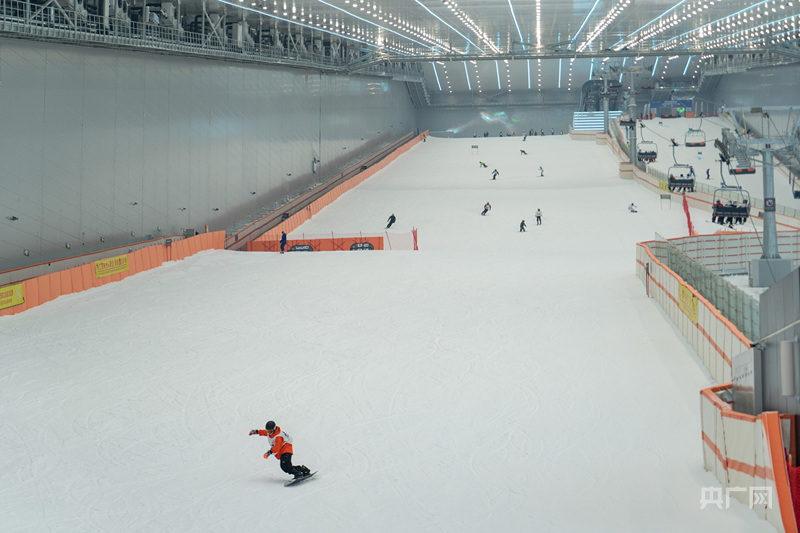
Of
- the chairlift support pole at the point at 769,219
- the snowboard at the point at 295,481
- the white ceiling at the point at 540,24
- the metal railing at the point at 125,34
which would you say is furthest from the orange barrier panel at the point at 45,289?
the chairlift support pole at the point at 769,219

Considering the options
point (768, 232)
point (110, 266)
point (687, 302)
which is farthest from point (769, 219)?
point (110, 266)

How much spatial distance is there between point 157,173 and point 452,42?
22.1 m

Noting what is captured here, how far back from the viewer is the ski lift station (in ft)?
26.8

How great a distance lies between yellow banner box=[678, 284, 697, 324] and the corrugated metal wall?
16.5 metres

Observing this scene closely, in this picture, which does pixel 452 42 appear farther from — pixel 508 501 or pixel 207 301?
pixel 508 501

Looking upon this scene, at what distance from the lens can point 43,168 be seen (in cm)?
2109

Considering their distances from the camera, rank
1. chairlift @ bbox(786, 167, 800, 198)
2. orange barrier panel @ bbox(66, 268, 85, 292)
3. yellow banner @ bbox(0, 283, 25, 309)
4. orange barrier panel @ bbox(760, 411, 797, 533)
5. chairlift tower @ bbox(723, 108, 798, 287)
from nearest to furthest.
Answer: orange barrier panel @ bbox(760, 411, 797, 533) < yellow banner @ bbox(0, 283, 25, 309) < orange barrier panel @ bbox(66, 268, 85, 292) < chairlift tower @ bbox(723, 108, 798, 287) < chairlift @ bbox(786, 167, 800, 198)

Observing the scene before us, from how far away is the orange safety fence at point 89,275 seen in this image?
1739cm

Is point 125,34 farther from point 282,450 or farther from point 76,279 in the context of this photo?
point 282,450

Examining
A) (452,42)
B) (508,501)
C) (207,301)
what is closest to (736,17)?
(452,42)

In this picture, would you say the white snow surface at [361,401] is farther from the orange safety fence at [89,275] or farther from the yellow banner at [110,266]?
the yellow banner at [110,266]

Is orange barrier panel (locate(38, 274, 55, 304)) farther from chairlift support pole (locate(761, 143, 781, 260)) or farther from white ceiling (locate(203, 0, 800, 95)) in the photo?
chairlift support pole (locate(761, 143, 781, 260))

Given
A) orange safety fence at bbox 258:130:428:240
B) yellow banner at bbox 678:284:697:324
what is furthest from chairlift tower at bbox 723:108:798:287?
orange safety fence at bbox 258:130:428:240

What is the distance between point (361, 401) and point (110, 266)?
11594mm
